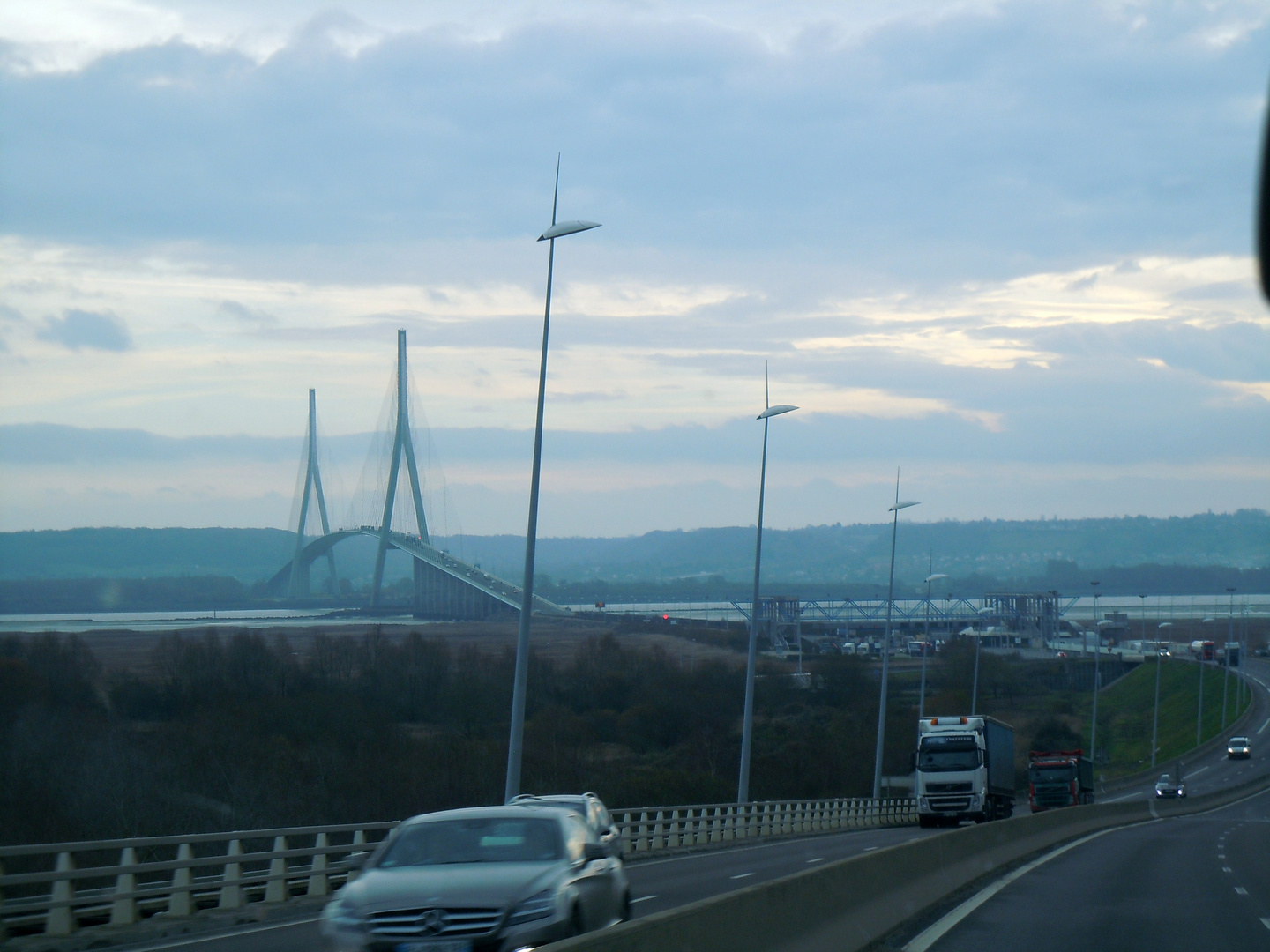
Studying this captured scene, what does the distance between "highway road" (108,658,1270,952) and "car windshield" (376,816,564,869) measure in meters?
3.16

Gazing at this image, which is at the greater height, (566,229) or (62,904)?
(566,229)

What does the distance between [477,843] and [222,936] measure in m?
5.03

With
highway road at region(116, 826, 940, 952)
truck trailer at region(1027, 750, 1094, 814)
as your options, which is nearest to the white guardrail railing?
highway road at region(116, 826, 940, 952)

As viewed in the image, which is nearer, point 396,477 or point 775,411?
point 775,411

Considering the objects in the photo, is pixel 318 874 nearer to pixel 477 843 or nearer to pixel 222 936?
pixel 222 936

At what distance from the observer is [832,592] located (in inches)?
6348

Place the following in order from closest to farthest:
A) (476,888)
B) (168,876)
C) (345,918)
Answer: (345,918) → (476,888) → (168,876)

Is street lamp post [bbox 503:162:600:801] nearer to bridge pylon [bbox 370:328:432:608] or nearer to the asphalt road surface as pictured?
the asphalt road surface

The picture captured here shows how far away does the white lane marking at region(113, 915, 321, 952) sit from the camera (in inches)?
470

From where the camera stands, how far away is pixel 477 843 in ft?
30.5

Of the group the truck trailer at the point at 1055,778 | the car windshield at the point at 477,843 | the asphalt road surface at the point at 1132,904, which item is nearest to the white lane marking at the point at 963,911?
the asphalt road surface at the point at 1132,904

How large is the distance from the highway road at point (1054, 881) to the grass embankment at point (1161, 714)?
5416 centimetres

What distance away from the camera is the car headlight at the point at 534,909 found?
8297 millimetres

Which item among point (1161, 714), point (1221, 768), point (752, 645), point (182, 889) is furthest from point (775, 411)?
point (1161, 714)
